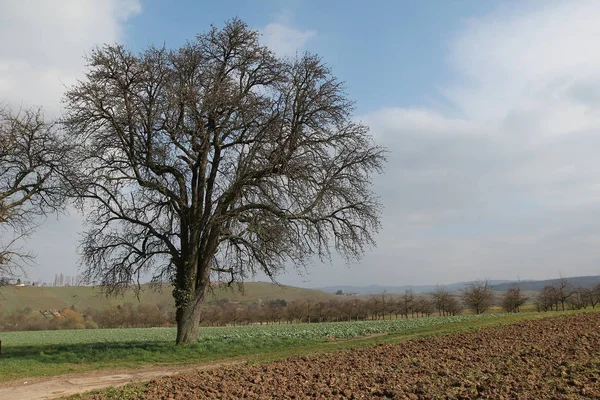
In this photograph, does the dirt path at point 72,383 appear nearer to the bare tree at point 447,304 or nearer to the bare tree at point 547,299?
the bare tree at point 447,304

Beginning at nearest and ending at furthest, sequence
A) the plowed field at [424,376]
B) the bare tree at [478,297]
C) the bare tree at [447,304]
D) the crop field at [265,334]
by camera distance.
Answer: the plowed field at [424,376], the crop field at [265,334], the bare tree at [478,297], the bare tree at [447,304]

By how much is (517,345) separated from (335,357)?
480 centimetres

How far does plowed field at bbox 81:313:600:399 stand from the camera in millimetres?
7012

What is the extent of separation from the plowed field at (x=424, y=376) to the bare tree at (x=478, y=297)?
5654 centimetres

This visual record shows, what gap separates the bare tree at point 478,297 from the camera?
6391cm

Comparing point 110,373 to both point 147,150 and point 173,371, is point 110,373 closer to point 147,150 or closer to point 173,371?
point 173,371

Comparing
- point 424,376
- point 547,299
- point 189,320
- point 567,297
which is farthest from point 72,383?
point 547,299

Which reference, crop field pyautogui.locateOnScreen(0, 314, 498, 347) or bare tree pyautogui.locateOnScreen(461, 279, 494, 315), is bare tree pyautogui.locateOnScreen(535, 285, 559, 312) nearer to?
bare tree pyautogui.locateOnScreen(461, 279, 494, 315)

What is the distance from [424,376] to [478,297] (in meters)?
61.8

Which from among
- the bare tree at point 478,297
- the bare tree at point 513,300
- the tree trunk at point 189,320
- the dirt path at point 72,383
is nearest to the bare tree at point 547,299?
the bare tree at point 513,300

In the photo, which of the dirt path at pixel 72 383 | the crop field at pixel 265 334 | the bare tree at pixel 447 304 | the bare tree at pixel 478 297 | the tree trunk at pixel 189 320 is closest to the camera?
the dirt path at pixel 72 383

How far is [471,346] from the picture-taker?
37.9 ft

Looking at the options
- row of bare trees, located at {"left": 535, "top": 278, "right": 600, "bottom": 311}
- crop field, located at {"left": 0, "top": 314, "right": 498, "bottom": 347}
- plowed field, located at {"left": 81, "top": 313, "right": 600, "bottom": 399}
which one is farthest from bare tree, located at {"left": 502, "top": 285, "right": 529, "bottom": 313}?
plowed field, located at {"left": 81, "top": 313, "right": 600, "bottom": 399}

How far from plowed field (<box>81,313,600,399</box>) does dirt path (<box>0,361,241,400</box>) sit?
2.49 m
